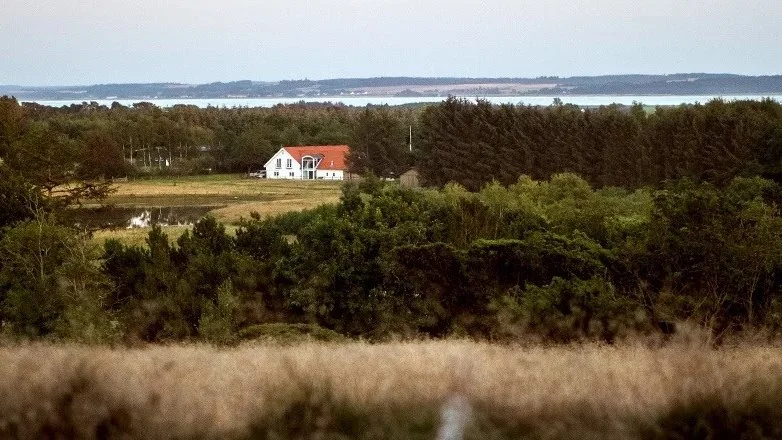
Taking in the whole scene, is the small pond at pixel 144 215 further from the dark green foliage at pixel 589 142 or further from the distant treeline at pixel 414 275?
the distant treeline at pixel 414 275

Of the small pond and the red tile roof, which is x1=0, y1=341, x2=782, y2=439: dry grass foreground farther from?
the red tile roof

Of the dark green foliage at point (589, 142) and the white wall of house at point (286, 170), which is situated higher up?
the dark green foliage at point (589, 142)

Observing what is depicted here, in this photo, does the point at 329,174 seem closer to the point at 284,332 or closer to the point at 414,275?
the point at 414,275

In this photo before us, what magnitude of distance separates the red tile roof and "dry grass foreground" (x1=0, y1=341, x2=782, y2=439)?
112961 millimetres

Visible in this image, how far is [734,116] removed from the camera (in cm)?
7681

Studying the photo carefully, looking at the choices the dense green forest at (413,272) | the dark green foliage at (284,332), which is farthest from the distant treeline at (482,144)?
the dark green foliage at (284,332)

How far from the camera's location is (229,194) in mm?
92062

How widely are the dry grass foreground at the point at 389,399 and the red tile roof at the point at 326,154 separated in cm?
11296

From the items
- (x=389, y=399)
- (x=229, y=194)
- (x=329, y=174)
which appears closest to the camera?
(x=389, y=399)

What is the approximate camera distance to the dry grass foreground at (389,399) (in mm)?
6473

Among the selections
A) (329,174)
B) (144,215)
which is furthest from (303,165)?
(144,215)

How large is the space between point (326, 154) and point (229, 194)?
114 feet

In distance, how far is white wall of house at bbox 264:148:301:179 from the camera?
121625 millimetres

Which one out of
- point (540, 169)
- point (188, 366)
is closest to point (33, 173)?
point (188, 366)
